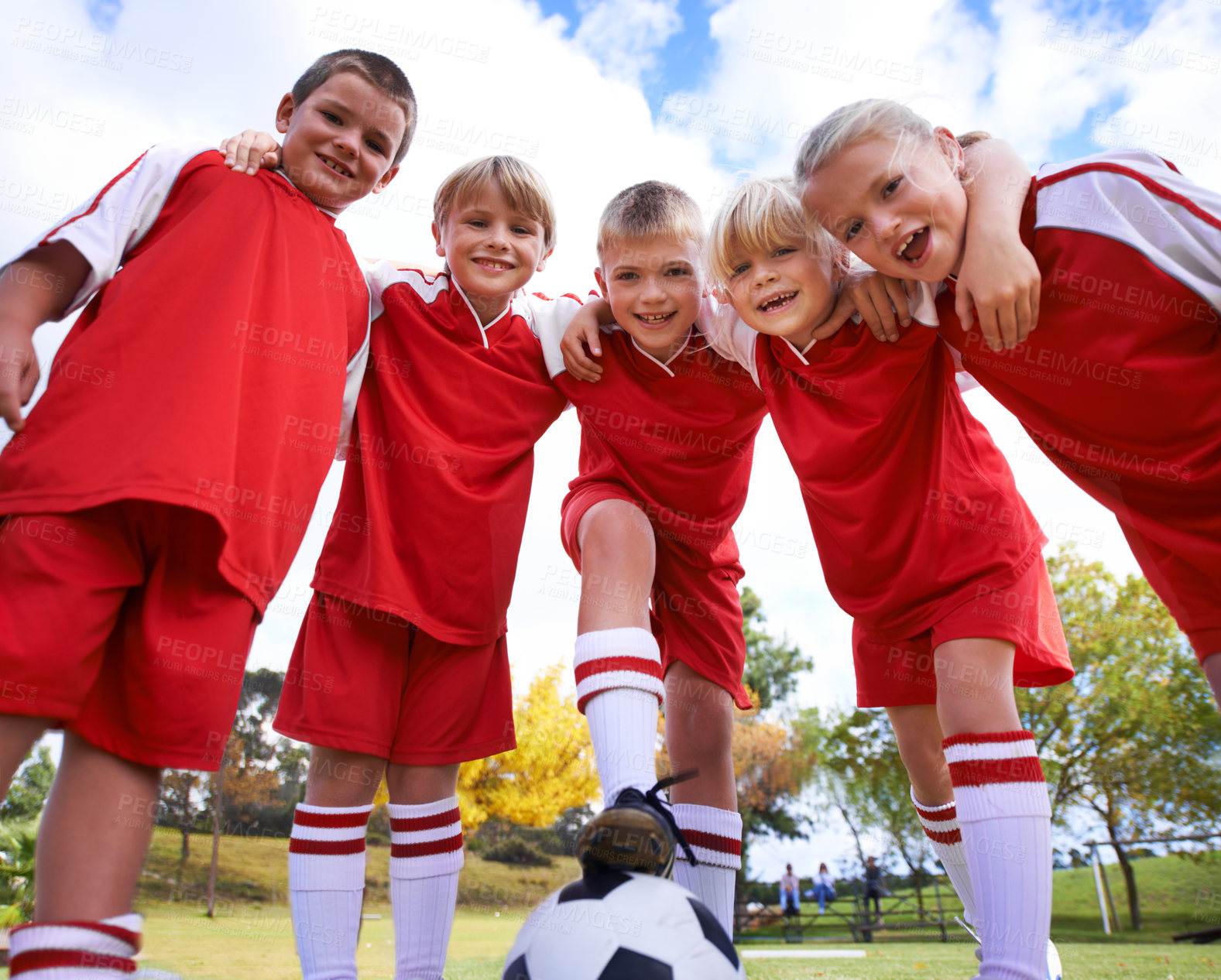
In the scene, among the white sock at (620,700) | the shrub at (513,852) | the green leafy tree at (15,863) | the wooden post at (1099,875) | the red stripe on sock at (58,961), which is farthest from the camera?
the shrub at (513,852)

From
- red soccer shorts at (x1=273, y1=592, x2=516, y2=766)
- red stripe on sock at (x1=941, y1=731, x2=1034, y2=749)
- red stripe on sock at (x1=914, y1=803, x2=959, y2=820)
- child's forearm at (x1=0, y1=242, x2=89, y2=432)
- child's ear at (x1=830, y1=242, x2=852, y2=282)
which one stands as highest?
child's ear at (x1=830, y1=242, x2=852, y2=282)

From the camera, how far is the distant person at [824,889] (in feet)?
51.1

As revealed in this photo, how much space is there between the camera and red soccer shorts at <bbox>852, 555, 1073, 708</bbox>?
1.86 metres

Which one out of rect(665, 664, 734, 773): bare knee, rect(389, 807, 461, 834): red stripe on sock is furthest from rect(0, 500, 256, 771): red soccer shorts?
rect(665, 664, 734, 773): bare knee

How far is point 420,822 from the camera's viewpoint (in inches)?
90.6

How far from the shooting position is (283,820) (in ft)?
39.0

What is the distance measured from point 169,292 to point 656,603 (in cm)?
170


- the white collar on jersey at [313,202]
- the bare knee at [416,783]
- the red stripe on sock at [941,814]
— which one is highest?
the white collar on jersey at [313,202]

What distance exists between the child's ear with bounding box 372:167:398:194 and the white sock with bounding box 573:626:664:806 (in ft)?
4.92

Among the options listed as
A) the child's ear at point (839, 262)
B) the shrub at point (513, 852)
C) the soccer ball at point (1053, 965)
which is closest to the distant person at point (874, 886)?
the shrub at point (513, 852)

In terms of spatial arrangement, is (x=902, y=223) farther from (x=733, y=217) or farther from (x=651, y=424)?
(x=651, y=424)

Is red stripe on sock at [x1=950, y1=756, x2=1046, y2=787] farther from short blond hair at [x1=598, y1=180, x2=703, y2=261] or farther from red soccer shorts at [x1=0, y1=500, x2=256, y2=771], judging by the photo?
short blond hair at [x1=598, y1=180, x2=703, y2=261]

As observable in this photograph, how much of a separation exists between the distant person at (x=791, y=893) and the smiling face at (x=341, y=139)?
1556cm

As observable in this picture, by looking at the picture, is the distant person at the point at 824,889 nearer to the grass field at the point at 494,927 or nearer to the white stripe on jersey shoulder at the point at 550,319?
the grass field at the point at 494,927
